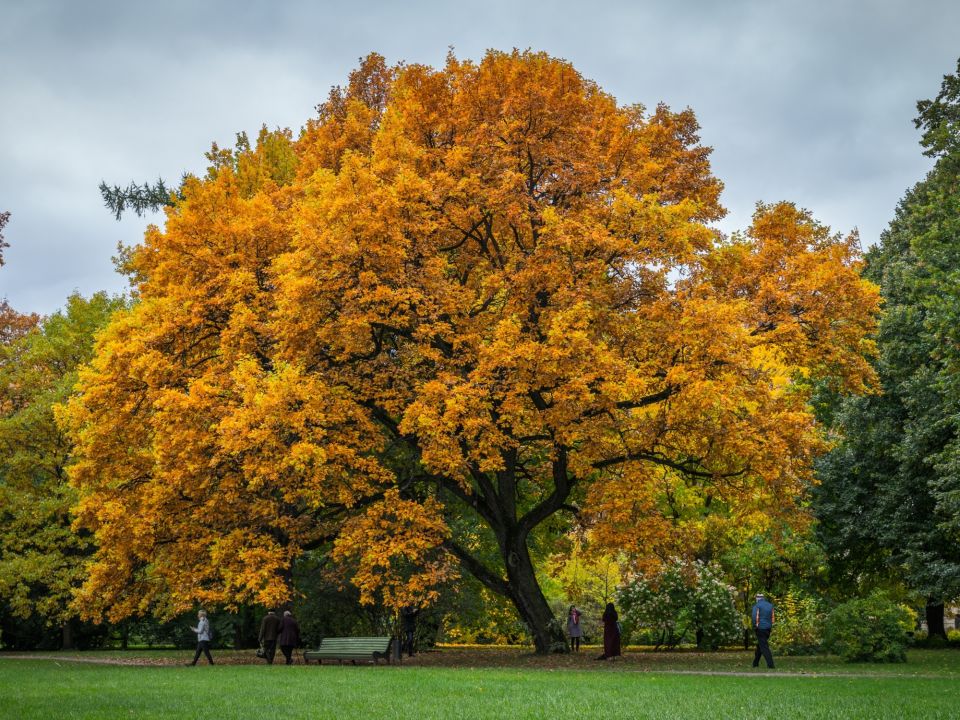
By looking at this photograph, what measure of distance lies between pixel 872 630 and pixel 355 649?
37.5 feet

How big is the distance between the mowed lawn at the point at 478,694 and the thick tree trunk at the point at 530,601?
3.65 metres

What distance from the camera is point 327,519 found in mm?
23703

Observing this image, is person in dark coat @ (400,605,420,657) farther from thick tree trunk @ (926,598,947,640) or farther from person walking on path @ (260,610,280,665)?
thick tree trunk @ (926,598,947,640)

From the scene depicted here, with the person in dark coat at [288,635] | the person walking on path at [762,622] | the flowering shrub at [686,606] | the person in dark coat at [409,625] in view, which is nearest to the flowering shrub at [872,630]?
the person walking on path at [762,622]

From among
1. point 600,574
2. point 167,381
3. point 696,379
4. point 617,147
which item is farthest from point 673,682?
point 600,574

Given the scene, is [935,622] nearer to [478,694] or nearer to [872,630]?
[872,630]

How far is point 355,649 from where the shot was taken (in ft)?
73.3

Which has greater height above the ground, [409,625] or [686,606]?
[686,606]

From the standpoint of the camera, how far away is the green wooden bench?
22172 millimetres

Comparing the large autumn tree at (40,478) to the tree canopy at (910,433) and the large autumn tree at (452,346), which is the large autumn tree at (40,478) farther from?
the tree canopy at (910,433)

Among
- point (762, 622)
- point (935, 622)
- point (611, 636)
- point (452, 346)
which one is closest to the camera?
point (762, 622)

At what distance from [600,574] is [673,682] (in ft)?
60.4

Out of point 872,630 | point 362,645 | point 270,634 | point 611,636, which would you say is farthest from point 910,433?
point 270,634

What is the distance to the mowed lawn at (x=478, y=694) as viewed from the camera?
10.9m
